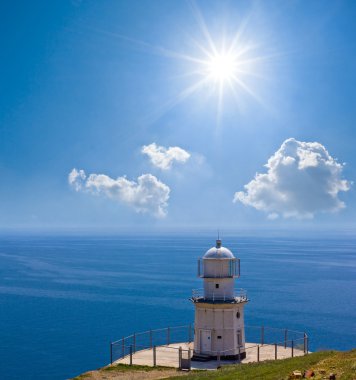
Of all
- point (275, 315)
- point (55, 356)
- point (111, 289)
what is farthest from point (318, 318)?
point (111, 289)

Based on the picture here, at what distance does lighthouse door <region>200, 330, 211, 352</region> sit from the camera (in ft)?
124

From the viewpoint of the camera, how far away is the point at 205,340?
3788 cm

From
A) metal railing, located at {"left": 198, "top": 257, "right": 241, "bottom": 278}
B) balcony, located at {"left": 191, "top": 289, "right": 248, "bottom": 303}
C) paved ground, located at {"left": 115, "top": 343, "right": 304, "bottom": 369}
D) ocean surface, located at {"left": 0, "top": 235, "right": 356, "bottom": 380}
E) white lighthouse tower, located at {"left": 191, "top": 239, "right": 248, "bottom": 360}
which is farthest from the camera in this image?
ocean surface, located at {"left": 0, "top": 235, "right": 356, "bottom": 380}

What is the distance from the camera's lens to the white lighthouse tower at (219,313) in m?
37.7

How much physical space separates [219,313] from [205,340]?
2.24m

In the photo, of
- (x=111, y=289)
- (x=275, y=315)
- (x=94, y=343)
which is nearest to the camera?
(x=94, y=343)

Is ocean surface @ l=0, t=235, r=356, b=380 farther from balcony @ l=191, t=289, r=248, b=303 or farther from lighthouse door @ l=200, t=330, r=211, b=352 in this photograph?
balcony @ l=191, t=289, r=248, b=303

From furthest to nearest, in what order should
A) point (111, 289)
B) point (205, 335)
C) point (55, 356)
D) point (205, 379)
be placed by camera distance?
point (111, 289) → point (55, 356) → point (205, 335) → point (205, 379)

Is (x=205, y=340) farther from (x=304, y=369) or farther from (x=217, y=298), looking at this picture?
(x=304, y=369)

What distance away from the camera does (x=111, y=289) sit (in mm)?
110062

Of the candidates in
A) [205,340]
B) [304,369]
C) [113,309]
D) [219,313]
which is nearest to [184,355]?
[205,340]

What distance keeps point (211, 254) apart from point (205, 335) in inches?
233

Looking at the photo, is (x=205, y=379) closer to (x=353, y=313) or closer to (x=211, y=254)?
(x=211, y=254)

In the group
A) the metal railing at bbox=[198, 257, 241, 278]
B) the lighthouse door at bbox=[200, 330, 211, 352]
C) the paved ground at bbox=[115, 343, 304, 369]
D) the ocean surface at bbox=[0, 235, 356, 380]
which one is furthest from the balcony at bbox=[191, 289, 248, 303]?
the ocean surface at bbox=[0, 235, 356, 380]
